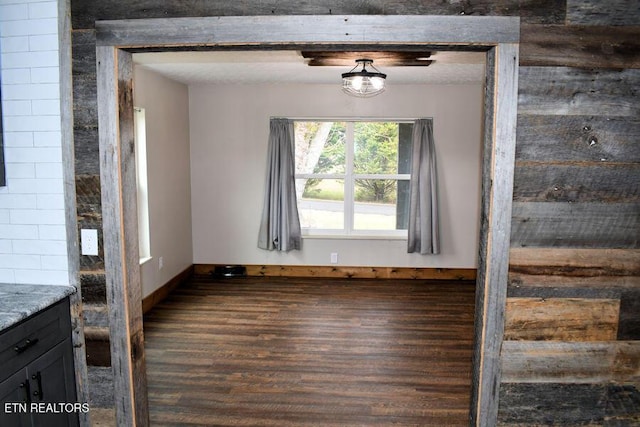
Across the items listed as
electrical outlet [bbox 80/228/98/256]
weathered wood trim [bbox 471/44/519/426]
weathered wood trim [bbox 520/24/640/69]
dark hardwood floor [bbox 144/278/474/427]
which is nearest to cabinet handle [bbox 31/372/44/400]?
electrical outlet [bbox 80/228/98/256]

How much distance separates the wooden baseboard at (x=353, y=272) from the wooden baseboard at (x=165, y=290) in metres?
0.27

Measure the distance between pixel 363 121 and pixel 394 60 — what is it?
1.92m

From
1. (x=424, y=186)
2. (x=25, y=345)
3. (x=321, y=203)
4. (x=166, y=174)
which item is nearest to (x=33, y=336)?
(x=25, y=345)

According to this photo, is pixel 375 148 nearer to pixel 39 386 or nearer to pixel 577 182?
pixel 577 182

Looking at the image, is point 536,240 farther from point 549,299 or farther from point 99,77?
point 99,77

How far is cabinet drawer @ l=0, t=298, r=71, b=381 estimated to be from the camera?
1810 mm

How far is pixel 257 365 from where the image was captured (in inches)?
138

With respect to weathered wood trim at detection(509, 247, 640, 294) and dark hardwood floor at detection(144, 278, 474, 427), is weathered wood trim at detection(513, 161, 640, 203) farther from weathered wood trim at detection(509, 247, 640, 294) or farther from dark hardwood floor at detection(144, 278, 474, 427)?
dark hardwood floor at detection(144, 278, 474, 427)

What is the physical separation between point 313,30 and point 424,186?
158 inches

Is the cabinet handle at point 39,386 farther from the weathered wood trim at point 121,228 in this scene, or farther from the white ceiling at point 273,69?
the white ceiling at point 273,69

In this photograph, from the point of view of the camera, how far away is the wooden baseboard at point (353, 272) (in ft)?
19.4

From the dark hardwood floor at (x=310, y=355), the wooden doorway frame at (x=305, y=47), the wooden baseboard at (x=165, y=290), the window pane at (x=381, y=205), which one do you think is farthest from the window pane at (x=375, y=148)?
the wooden doorway frame at (x=305, y=47)

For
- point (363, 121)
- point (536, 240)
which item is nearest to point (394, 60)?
point (363, 121)

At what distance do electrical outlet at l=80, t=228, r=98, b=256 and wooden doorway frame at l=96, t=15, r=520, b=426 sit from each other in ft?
0.19
